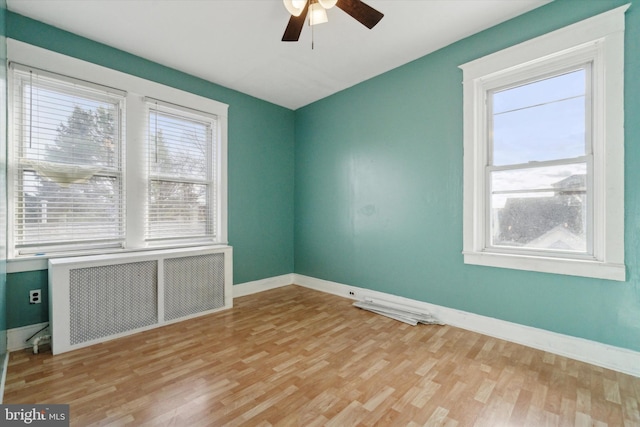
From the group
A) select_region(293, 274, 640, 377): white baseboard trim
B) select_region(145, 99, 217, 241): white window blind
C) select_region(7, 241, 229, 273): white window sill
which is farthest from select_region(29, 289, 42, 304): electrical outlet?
select_region(293, 274, 640, 377): white baseboard trim

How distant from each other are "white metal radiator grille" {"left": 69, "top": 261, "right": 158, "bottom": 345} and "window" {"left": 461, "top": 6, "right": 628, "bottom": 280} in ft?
10.9

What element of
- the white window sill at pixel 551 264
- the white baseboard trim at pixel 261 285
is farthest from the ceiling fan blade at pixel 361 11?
the white baseboard trim at pixel 261 285

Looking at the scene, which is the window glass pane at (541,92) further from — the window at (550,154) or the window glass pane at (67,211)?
the window glass pane at (67,211)

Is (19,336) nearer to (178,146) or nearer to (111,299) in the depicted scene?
(111,299)

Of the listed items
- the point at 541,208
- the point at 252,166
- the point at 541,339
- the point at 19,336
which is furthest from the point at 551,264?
the point at 19,336

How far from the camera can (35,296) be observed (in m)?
2.56

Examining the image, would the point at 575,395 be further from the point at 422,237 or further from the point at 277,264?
the point at 277,264

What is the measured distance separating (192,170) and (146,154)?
0.55 meters

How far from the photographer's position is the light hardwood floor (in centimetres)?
165

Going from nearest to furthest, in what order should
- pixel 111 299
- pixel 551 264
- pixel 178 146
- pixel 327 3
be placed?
1. pixel 327 3
2. pixel 551 264
3. pixel 111 299
4. pixel 178 146

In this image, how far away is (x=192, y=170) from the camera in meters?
3.64

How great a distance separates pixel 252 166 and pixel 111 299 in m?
2.38

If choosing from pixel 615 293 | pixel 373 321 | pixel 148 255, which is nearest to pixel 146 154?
pixel 148 255

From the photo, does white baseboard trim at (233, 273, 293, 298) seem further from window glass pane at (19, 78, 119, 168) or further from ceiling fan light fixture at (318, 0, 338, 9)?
ceiling fan light fixture at (318, 0, 338, 9)
